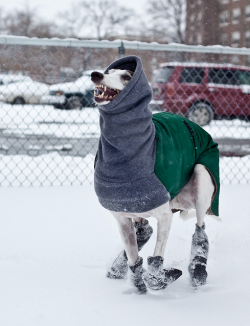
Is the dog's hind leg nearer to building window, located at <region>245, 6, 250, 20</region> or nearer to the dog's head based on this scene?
the dog's head

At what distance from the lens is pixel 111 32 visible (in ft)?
109

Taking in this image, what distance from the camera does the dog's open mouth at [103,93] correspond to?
1.87m

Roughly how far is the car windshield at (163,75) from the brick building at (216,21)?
41.5 ft

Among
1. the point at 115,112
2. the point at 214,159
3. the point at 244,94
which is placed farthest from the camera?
the point at 244,94

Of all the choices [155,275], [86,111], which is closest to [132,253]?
[155,275]

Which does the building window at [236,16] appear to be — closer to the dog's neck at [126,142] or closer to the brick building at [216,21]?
the brick building at [216,21]

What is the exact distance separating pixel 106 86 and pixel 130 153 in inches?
13.1

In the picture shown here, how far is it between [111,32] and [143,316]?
1311 inches

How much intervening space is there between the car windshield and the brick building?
12.6 metres

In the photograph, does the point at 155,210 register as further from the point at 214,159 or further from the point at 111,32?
the point at 111,32

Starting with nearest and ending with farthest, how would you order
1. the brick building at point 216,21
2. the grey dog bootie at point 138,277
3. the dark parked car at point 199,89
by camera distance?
1. the grey dog bootie at point 138,277
2. the dark parked car at point 199,89
3. the brick building at point 216,21

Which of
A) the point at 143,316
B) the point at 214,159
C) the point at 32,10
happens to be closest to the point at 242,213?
the point at 214,159

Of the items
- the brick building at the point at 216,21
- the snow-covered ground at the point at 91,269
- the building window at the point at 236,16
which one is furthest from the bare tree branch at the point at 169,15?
the snow-covered ground at the point at 91,269

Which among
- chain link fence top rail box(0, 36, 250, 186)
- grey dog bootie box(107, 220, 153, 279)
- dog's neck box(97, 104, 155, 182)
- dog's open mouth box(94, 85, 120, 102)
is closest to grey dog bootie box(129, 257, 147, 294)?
grey dog bootie box(107, 220, 153, 279)
